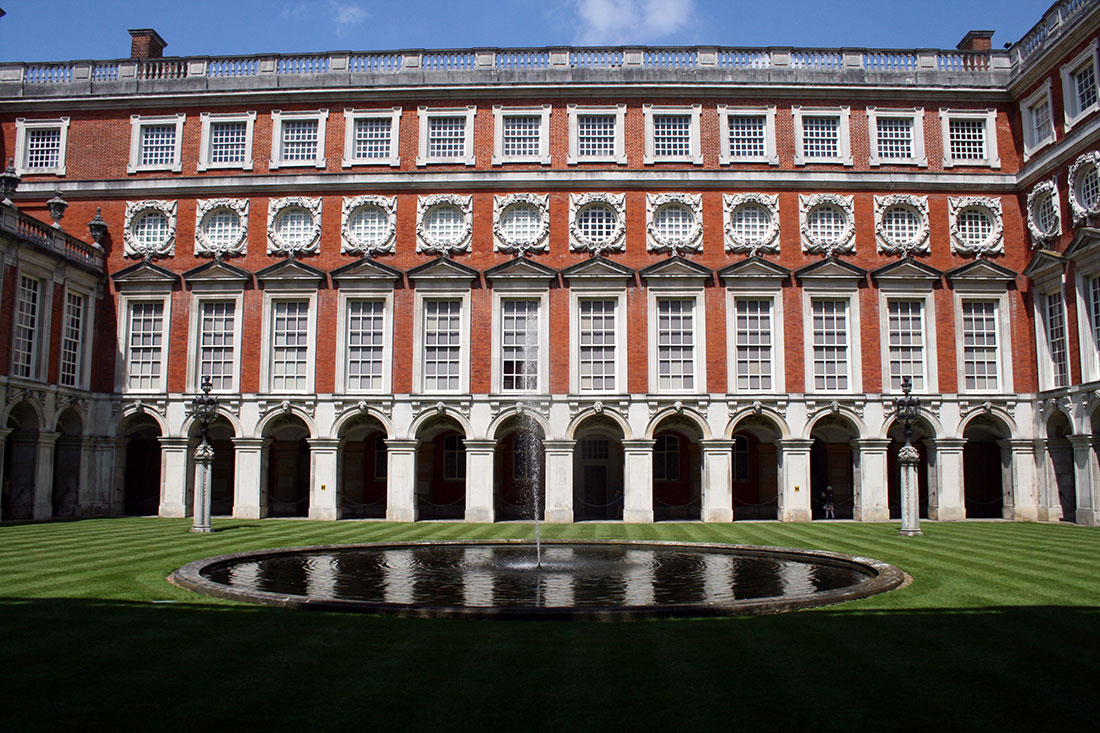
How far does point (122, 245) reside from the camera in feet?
116

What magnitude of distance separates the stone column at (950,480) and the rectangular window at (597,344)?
13.1m

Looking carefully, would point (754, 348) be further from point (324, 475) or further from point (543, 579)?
point (543, 579)

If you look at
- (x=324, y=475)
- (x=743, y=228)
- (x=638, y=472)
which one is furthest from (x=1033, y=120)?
(x=324, y=475)

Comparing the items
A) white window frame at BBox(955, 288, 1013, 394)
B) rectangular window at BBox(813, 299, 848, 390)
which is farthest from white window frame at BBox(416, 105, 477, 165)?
white window frame at BBox(955, 288, 1013, 394)

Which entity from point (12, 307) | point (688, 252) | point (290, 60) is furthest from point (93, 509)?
point (688, 252)

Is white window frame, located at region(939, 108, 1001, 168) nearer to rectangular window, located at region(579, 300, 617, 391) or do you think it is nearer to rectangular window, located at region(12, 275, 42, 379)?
rectangular window, located at region(579, 300, 617, 391)

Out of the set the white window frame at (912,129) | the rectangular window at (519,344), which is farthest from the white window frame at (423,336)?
the white window frame at (912,129)

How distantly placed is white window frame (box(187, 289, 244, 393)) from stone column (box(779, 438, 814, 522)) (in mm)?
21902

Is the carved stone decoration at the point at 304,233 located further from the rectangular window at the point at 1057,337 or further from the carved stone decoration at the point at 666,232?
the rectangular window at the point at 1057,337

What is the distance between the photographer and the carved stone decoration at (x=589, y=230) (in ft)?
112

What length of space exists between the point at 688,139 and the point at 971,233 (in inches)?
476

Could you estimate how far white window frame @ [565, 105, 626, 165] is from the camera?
114 ft

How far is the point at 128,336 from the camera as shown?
35219 mm

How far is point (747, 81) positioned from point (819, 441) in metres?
16.0
